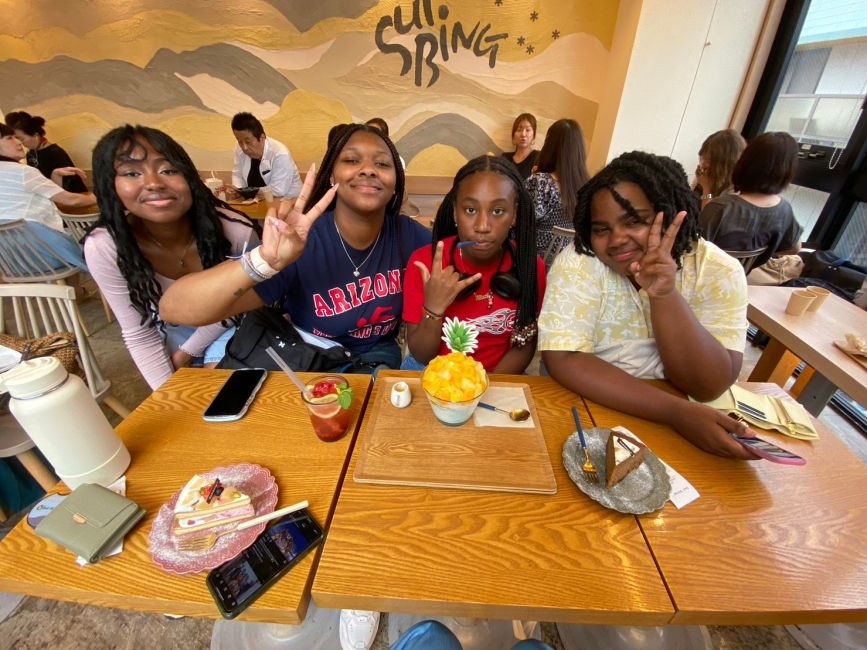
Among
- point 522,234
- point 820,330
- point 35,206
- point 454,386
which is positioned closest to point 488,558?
point 454,386

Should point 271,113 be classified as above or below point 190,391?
above

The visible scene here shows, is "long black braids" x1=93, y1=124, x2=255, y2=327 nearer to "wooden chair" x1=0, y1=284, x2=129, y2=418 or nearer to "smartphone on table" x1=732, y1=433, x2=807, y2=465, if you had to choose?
"wooden chair" x1=0, y1=284, x2=129, y2=418

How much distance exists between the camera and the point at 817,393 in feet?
5.98

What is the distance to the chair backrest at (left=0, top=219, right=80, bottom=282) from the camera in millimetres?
2523

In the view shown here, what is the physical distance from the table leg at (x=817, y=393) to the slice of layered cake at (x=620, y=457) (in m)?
1.67

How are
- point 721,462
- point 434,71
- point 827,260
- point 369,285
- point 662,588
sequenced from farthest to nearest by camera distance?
1. point 434,71
2. point 827,260
3. point 369,285
4. point 721,462
5. point 662,588

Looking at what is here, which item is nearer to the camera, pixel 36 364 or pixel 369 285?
pixel 36 364

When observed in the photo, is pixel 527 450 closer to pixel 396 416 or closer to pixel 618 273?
pixel 396 416

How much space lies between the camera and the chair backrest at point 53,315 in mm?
1535

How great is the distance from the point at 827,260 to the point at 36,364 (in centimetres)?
434

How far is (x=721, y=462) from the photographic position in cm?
92

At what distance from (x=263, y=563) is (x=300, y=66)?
4.89 m

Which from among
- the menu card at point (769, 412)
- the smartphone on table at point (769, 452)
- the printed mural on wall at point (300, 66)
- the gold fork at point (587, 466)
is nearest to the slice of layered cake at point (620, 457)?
the gold fork at point (587, 466)

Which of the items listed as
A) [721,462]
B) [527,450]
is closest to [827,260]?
[721,462]
